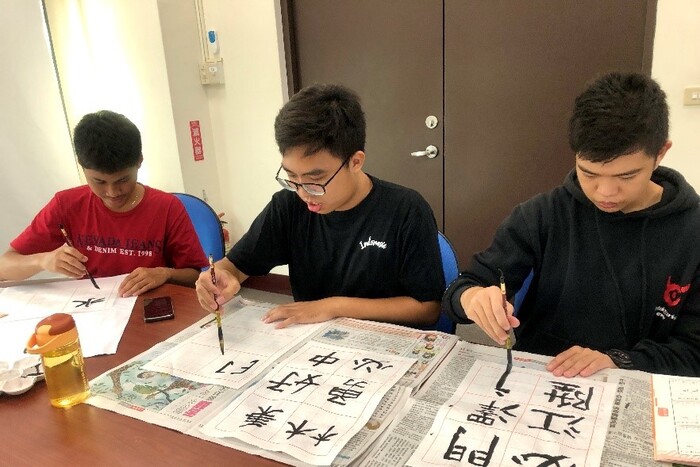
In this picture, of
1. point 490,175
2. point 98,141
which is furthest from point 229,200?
point 98,141

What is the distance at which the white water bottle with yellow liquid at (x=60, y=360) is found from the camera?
100cm

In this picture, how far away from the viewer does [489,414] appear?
895 millimetres

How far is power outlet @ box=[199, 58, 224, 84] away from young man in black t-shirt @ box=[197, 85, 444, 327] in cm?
199

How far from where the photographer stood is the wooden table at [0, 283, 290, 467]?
0.85m

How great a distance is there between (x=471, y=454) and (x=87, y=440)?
610mm

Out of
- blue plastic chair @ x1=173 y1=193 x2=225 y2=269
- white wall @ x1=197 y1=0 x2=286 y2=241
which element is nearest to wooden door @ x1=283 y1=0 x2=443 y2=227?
white wall @ x1=197 y1=0 x2=286 y2=241

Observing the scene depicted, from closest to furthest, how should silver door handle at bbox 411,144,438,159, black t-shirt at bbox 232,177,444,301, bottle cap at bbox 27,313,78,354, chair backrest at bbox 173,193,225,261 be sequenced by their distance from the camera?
bottle cap at bbox 27,313,78,354 < black t-shirt at bbox 232,177,444,301 < chair backrest at bbox 173,193,225,261 < silver door handle at bbox 411,144,438,159

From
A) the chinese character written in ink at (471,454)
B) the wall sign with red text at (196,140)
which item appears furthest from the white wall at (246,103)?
the chinese character written in ink at (471,454)

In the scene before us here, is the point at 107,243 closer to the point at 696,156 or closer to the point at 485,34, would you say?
the point at 485,34

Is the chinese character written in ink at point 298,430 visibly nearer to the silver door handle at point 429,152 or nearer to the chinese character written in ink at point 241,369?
the chinese character written in ink at point 241,369

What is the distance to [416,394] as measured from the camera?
967mm

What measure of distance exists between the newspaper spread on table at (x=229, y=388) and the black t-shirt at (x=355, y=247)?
239 mm

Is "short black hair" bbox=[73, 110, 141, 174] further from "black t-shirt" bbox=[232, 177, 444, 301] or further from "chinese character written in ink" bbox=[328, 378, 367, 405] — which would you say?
"chinese character written in ink" bbox=[328, 378, 367, 405]

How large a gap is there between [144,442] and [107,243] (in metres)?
1.06
